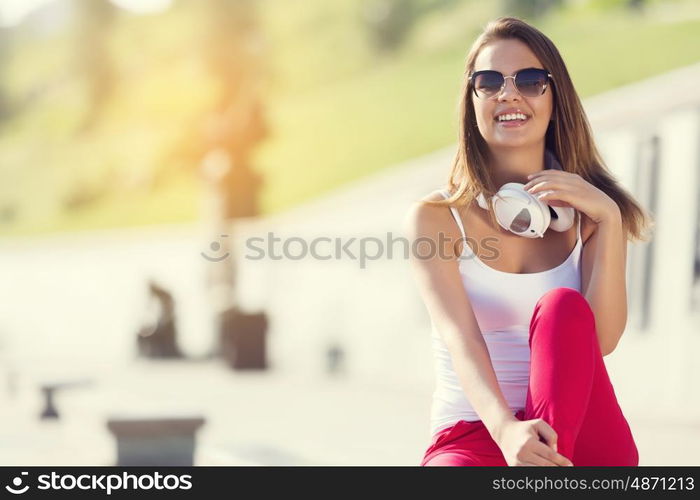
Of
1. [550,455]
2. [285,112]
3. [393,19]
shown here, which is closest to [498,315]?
[550,455]

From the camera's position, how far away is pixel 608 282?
2.51 m

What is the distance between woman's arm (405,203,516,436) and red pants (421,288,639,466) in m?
0.09

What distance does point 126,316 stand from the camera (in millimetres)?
19484

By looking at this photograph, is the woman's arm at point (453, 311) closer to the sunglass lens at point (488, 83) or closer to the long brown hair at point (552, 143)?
the long brown hair at point (552, 143)

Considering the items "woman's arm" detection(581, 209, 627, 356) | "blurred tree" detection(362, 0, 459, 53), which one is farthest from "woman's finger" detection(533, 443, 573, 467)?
"blurred tree" detection(362, 0, 459, 53)

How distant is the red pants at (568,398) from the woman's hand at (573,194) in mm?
318

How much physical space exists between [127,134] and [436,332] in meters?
37.6

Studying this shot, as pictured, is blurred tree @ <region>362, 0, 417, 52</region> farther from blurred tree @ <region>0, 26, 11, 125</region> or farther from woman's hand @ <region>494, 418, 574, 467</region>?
woman's hand @ <region>494, 418, 574, 467</region>

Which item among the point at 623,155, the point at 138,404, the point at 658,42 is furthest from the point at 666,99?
the point at 658,42

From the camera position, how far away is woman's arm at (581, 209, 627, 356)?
2.51 meters

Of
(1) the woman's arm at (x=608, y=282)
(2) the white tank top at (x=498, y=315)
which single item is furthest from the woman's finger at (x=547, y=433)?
(1) the woman's arm at (x=608, y=282)

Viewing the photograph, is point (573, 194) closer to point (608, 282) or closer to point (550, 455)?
point (608, 282)
